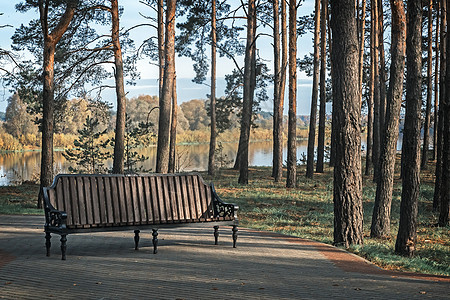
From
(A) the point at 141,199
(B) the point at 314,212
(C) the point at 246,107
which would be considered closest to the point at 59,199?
(A) the point at 141,199

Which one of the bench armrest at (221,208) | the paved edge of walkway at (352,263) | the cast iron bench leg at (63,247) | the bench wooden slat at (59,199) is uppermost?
the bench wooden slat at (59,199)

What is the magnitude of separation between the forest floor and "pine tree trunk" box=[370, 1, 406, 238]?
50 centimetres

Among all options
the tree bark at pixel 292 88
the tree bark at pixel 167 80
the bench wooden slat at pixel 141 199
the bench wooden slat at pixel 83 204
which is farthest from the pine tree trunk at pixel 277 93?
the bench wooden slat at pixel 83 204

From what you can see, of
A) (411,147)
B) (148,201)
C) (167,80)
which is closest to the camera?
(148,201)

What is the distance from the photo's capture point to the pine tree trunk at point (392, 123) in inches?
455

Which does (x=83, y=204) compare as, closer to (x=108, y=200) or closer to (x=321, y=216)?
(x=108, y=200)

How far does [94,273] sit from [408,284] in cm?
381

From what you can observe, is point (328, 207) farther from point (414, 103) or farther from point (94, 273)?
Answer: point (94, 273)

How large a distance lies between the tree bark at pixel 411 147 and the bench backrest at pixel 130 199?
11.8 ft

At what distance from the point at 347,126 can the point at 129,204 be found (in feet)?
13.0

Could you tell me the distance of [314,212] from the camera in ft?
52.3

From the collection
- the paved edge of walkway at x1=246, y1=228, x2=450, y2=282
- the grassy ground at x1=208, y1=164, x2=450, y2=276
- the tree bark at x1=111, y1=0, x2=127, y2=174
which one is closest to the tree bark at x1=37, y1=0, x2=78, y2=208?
the grassy ground at x1=208, y1=164, x2=450, y2=276

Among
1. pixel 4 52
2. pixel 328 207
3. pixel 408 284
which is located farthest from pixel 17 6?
pixel 408 284

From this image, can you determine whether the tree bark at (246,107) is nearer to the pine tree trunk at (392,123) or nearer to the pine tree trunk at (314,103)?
the pine tree trunk at (314,103)
